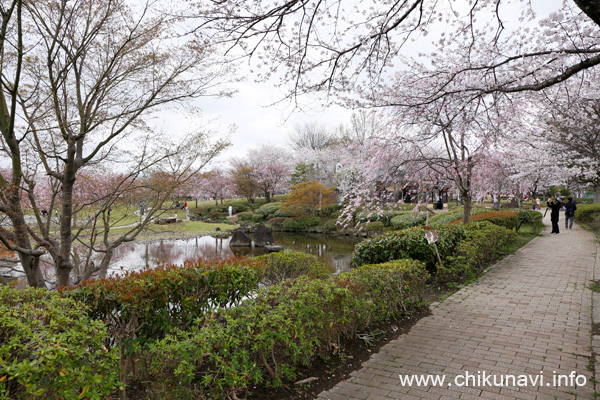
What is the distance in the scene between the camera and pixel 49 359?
5.98 ft

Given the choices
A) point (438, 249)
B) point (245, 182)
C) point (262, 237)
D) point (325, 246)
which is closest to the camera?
point (438, 249)

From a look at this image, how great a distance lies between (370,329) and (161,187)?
5.95 metres

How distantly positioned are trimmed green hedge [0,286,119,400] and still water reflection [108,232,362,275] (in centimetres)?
1156

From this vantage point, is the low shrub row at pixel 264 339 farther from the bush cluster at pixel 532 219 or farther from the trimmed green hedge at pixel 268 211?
the trimmed green hedge at pixel 268 211

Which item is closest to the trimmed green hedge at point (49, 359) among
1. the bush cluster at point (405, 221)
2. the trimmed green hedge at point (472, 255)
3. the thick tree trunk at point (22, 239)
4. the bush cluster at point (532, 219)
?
the thick tree trunk at point (22, 239)

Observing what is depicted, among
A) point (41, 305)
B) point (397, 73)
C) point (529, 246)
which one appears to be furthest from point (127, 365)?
point (529, 246)

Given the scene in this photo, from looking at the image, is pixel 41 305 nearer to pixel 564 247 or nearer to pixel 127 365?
pixel 127 365

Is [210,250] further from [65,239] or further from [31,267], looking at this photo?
[31,267]

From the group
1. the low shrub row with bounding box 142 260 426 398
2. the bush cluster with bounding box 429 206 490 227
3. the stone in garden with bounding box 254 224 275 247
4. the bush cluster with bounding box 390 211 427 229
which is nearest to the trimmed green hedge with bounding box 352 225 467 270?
the low shrub row with bounding box 142 260 426 398

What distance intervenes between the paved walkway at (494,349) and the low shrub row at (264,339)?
0.46 metres

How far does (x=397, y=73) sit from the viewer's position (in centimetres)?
936

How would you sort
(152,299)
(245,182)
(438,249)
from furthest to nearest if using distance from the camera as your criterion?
(245,182) → (438,249) → (152,299)

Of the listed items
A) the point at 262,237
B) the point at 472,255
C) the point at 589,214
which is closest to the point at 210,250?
the point at 262,237

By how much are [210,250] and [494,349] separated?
52.5 feet
